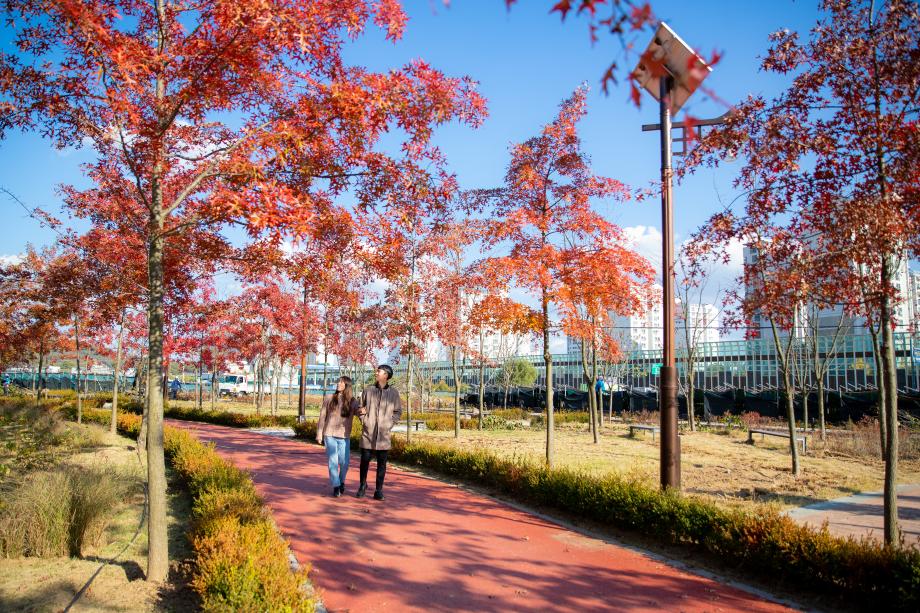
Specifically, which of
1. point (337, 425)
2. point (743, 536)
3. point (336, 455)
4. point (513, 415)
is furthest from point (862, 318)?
A: point (513, 415)

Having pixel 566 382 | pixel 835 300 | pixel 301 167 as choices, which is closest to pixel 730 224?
pixel 835 300

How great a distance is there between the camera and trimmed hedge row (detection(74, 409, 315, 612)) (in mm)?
3496

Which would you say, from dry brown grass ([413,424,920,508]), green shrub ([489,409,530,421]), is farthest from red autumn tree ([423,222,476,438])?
green shrub ([489,409,530,421])

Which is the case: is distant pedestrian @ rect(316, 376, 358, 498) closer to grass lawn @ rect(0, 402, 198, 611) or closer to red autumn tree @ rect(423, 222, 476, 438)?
grass lawn @ rect(0, 402, 198, 611)

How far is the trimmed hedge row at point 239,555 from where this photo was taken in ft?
11.5

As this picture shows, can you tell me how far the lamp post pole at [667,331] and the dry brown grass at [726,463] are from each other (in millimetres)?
2620

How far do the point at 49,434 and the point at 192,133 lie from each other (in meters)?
10.1

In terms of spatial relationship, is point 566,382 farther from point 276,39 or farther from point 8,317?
point 276,39

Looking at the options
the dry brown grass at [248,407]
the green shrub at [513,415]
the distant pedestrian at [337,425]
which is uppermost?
the distant pedestrian at [337,425]

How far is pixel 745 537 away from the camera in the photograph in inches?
201

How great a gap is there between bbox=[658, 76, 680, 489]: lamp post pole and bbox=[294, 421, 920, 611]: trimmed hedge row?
0.36 meters

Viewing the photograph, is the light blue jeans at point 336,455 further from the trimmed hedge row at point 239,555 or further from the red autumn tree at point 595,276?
the red autumn tree at point 595,276

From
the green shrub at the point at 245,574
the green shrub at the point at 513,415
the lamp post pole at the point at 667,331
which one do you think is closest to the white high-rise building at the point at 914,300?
the lamp post pole at the point at 667,331

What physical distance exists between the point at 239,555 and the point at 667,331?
4936 millimetres
